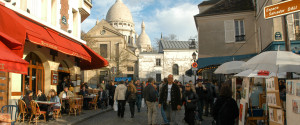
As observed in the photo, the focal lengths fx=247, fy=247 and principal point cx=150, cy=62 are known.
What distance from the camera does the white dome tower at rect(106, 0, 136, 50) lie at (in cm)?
7357

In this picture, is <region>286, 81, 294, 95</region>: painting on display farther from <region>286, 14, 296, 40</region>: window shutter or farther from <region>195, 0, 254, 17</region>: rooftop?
<region>195, 0, 254, 17</region>: rooftop

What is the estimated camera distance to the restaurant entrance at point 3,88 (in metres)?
8.54

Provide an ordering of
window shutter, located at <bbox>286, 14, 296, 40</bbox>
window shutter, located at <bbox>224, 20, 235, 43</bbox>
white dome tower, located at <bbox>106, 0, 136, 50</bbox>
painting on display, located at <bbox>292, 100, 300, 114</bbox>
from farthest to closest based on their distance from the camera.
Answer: white dome tower, located at <bbox>106, 0, 136, 50</bbox> < window shutter, located at <bbox>224, 20, 235, 43</bbox> < window shutter, located at <bbox>286, 14, 296, 40</bbox> < painting on display, located at <bbox>292, 100, 300, 114</bbox>

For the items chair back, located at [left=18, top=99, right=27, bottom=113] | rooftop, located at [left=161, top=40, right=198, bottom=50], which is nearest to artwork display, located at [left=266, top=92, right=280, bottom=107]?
→ chair back, located at [left=18, top=99, right=27, bottom=113]

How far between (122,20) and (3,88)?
6626cm

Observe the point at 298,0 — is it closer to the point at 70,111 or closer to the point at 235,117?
the point at 235,117

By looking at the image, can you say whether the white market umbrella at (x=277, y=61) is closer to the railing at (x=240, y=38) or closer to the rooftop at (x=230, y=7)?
the railing at (x=240, y=38)

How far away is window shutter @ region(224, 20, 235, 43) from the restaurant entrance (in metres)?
15.5

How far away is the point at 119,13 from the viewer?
74.8 meters

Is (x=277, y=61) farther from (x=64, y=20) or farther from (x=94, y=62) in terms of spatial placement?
(x=94, y=62)

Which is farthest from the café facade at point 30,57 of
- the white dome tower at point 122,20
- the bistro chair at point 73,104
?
the white dome tower at point 122,20

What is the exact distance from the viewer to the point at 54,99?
10328mm

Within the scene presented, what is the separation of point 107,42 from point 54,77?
4029cm

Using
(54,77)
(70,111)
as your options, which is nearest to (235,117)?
(70,111)
